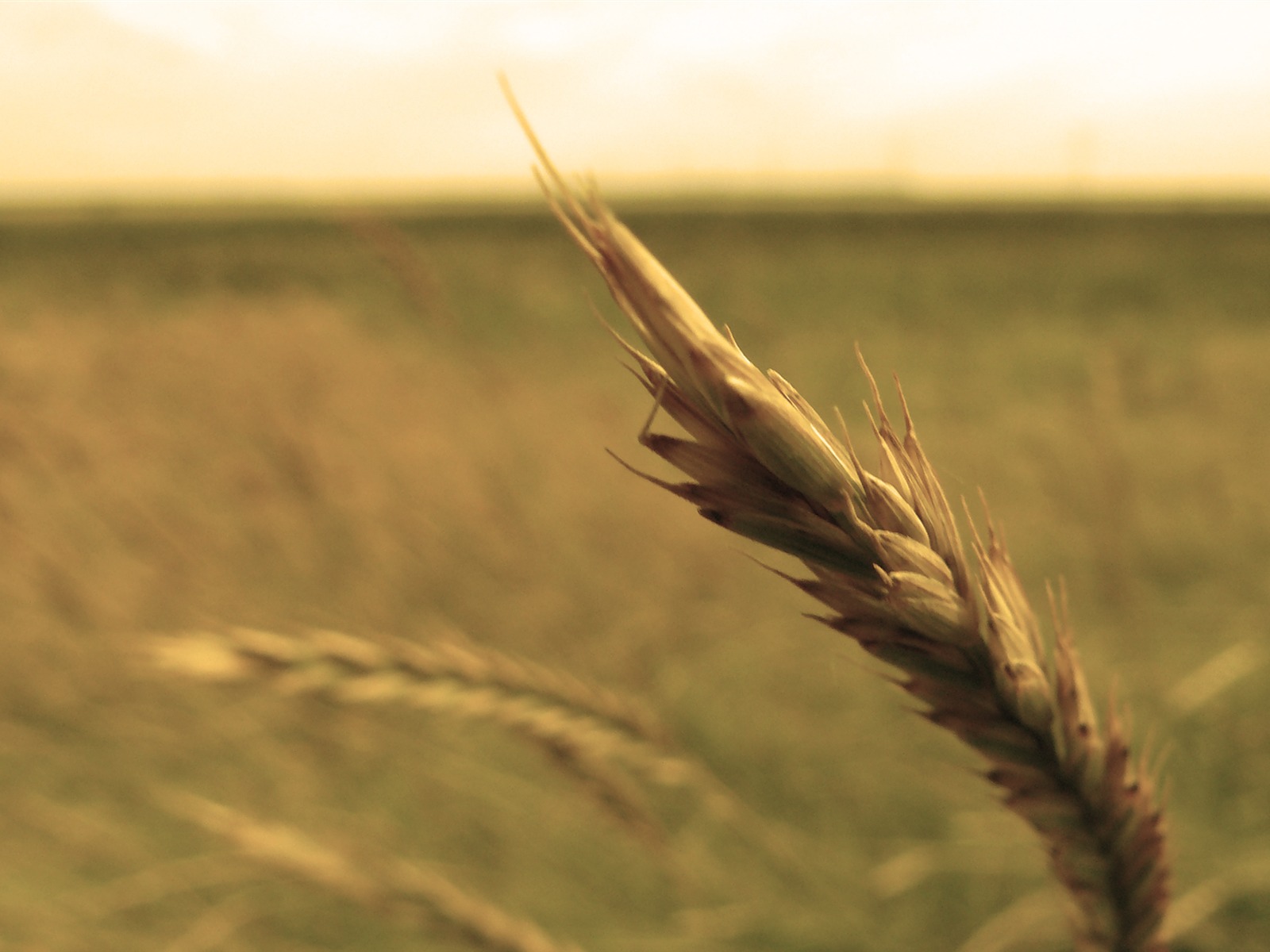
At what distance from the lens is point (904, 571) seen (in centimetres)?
16

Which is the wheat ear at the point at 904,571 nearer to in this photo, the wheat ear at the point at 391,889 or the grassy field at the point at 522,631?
→ the grassy field at the point at 522,631

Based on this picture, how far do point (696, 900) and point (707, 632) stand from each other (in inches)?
20.9

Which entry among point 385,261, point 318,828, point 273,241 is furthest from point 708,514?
point 273,241

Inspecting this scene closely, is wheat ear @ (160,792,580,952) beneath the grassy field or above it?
beneath

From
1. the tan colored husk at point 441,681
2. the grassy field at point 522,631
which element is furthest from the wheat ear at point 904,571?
the tan colored husk at point 441,681

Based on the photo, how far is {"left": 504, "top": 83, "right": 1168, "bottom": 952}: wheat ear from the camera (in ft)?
0.46

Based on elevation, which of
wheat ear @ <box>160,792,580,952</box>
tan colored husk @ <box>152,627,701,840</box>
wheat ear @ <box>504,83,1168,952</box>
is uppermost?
tan colored husk @ <box>152,627,701,840</box>

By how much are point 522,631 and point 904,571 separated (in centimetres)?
94

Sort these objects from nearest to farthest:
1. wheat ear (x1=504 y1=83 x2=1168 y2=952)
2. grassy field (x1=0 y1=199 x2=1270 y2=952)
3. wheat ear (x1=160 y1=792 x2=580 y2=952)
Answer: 1. wheat ear (x1=504 y1=83 x2=1168 y2=952)
2. wheat ear (x1=160 y1=792 x2=580 y2=952)
3. grassy field (x1=0 y1=199 x2=1270 y2=952)

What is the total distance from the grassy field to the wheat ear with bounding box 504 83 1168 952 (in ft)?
0.06

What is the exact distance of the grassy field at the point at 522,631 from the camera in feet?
2.15

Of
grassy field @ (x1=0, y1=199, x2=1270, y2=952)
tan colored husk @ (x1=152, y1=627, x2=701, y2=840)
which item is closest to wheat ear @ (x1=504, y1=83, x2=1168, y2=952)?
grassy field @ (x1=0, y1=199, x2=1270, y2=952)

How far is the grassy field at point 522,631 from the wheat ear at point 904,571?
2 cm

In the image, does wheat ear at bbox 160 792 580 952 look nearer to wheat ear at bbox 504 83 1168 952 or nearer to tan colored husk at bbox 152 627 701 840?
tan colored husk at bbox 152 627 701 840
